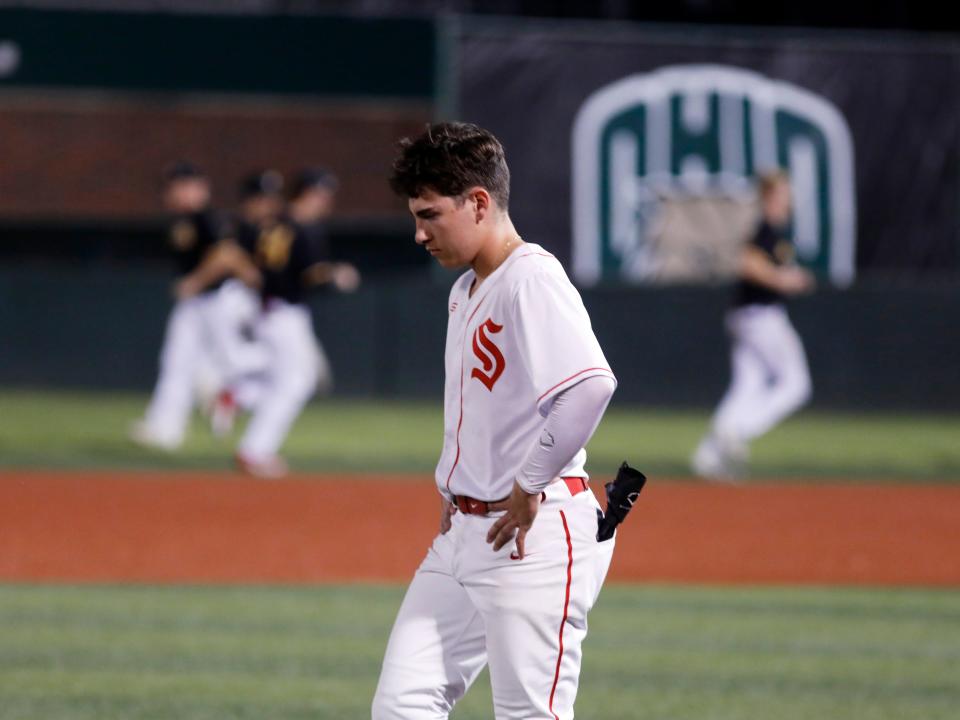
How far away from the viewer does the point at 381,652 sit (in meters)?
6.91

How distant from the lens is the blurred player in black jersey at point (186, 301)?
46.6 ft

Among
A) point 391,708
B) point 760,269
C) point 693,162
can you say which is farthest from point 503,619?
point 693,162

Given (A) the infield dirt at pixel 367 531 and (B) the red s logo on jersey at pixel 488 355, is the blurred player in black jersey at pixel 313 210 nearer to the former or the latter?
(A) the infield dirt at pixel 367 531

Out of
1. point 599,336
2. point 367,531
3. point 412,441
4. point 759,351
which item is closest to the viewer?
point 367,531

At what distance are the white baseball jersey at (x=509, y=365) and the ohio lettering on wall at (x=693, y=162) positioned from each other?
15812 mm

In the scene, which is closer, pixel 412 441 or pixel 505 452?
pixel 505 452

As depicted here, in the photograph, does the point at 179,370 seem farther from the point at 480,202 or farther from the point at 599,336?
the point at 480,202

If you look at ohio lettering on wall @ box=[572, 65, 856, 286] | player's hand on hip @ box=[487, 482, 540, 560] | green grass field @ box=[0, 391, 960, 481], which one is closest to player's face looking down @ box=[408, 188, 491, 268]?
player's hand on hip @ box=[487, 482, 540, 560]

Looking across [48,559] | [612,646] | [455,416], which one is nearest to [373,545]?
[48,559]

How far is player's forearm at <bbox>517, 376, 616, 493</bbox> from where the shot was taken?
11.7 ft

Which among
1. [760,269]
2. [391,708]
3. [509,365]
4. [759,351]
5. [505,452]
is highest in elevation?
[760,269]

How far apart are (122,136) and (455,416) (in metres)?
20.5

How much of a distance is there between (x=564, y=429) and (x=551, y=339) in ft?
0.67

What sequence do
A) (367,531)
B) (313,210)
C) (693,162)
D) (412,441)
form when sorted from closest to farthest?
(367,531) → (313,210) → (412,441) → (693,162)
